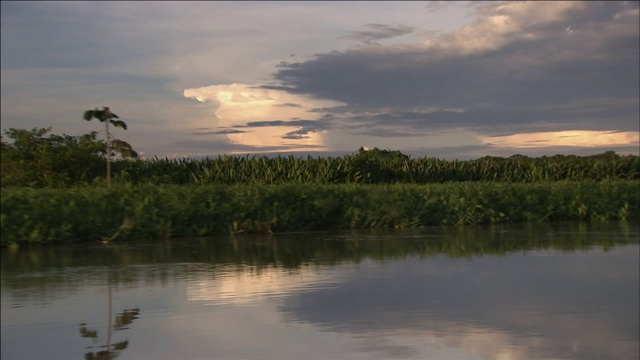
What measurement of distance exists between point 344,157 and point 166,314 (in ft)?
56.8

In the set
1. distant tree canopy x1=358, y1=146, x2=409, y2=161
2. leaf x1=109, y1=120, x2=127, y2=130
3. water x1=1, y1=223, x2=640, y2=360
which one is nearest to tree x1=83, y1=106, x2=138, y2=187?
leaf x1=109, y1=120, x2=127, y2=130

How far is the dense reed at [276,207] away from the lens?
39.9 feet

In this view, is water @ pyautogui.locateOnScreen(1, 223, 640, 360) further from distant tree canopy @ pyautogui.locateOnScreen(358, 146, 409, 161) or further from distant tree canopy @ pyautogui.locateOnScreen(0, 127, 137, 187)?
distant tree canopy @ pyautogui.locateOnScreen(358, 146, 409, 161)

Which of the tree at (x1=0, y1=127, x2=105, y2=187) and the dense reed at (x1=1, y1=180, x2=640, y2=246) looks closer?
the dense reed at (x1=1, y1=180, x2=640, y2=246)

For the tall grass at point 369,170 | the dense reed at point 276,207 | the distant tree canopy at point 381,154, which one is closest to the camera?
the dense reed at point 276,207

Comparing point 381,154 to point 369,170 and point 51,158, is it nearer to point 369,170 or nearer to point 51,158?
point 369,170

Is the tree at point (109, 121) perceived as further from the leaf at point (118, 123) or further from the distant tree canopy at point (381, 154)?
the distant tree canopy at point (381, 154)

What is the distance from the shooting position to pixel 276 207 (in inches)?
574

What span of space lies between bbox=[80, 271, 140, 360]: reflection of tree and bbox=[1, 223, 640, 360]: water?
0.02 metres

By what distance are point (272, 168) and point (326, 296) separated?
14561mm

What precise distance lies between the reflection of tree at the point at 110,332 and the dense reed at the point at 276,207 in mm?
5261

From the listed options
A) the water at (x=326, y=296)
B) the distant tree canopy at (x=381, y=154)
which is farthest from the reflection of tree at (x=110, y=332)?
the distant tree canopy at (x=381, y=154)

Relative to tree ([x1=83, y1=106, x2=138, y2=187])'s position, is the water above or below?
below

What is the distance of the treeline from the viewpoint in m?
16.4
